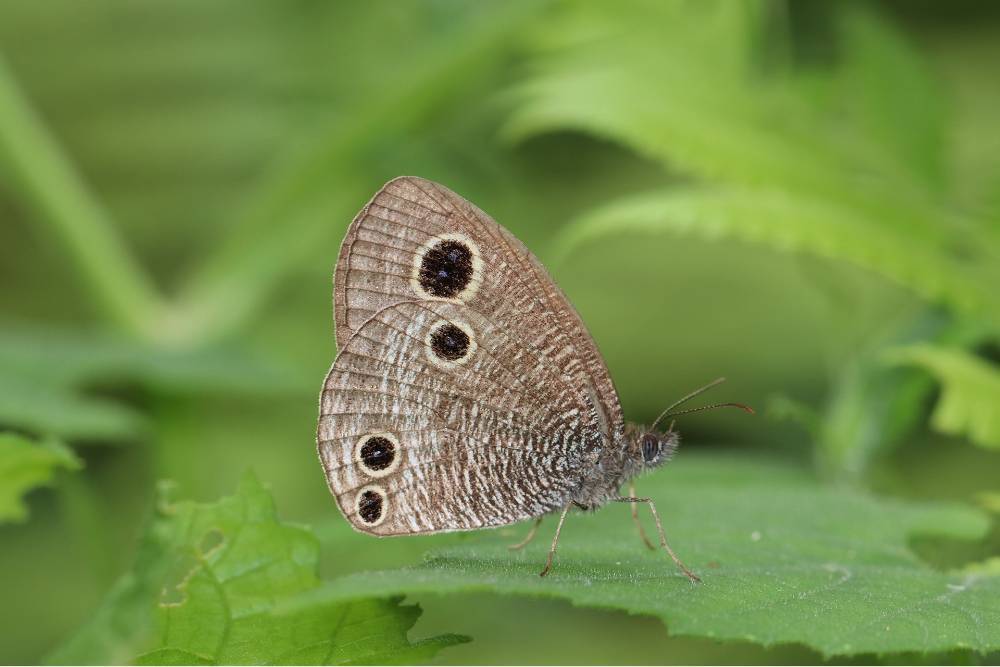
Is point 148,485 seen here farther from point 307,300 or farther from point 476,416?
point 476,416

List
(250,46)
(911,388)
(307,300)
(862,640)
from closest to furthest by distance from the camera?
(862,640), (911,388), (307,300), (250,46)

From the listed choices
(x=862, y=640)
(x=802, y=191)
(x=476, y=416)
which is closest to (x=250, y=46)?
(x=802, y=191)

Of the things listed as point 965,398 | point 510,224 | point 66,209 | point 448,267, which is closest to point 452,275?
point 448,267

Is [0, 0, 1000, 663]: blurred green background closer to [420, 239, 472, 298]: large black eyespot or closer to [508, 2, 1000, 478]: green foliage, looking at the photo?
[508, 2, 1000, 478]: green foliage

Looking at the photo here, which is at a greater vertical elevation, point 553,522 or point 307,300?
point 307,300

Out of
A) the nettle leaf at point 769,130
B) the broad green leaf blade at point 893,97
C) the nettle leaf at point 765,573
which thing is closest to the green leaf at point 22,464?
the nettle leaf at point 765,573

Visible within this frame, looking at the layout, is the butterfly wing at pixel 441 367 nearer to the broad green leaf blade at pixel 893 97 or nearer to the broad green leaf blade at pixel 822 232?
the broad green leaf blade at pixel 822 232
